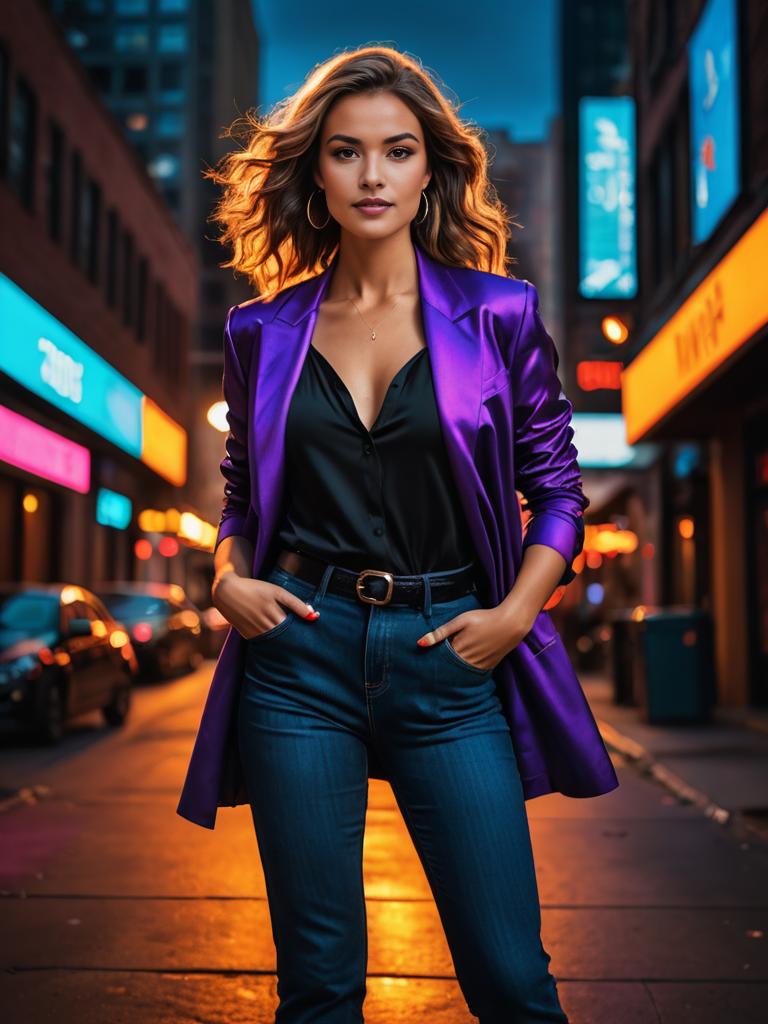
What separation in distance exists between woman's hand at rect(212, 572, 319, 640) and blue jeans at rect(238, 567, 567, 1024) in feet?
0.09

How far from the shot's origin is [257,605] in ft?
7.89

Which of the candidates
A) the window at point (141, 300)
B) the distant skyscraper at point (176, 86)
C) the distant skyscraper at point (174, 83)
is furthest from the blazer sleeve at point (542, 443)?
the distant skyscraper at point (174, 83)

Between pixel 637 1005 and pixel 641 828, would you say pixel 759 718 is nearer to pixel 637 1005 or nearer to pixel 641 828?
pixel 641 828

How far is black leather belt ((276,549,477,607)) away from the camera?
2350 mm

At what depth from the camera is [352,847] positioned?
7.79 ft

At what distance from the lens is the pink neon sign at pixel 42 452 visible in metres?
18.9

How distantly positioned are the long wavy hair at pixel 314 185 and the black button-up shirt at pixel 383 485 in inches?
18.1

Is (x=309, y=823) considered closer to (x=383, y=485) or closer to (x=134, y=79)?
(x=383, y=485)

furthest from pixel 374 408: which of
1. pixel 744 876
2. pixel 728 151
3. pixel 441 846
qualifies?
pixel 728 151

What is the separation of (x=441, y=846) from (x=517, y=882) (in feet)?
0.47

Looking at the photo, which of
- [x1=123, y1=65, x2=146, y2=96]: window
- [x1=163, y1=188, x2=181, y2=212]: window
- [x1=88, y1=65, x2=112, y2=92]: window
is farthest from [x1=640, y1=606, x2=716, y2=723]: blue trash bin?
[x1=88, y1=65, x2=112, y2=92]: window

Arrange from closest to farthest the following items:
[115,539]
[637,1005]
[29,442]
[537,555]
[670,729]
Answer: [537,555] < [637,1005] < [670,729] < [29,442] < [115,539]

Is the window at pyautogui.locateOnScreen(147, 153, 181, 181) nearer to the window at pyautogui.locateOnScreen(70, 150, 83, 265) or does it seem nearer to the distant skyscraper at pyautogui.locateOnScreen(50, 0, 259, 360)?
the distant skyscraper at pyautogui.locateOnScreen(50, 0, 259, 360)

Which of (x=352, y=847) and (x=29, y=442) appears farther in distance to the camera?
(x=29, y=442)
